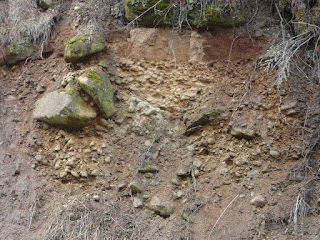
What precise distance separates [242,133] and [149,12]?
1751 millimetres

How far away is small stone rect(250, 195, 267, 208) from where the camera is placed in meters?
3.52

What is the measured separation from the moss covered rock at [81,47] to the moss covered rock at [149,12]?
1.70 ft

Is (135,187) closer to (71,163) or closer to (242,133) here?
(71,163)

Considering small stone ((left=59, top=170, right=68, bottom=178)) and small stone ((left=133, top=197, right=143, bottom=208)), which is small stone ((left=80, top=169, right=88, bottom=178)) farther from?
small stone ((left=133, top=197, right=143, bottom=208))

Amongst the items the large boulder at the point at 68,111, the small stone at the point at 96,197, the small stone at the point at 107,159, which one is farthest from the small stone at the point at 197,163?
the large boulder at the point at 68,111

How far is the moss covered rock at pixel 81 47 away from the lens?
433 centimetres

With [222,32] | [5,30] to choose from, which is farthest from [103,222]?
[5,30]

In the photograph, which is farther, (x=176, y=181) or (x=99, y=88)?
(x=99, y=88)

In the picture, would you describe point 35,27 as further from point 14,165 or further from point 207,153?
point 207,153

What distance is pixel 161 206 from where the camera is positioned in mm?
3748

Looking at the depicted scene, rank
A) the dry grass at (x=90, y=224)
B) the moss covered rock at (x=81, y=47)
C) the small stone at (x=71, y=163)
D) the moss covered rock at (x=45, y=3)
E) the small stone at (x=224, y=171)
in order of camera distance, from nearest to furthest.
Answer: the dry grass at (x=90, y=224)
the small stone at (x=224, y=171)
the small stone at (x=71, y=163)
the moss covered rock at (x=81, y=47)
the moss covered rock at (x=45, y=3)

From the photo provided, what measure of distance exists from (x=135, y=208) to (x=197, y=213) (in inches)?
23.0

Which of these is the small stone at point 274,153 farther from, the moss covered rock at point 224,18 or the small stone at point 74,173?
the small stone at point 74,173

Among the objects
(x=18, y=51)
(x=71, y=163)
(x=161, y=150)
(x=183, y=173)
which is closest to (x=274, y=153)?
(x=183, y=173)
